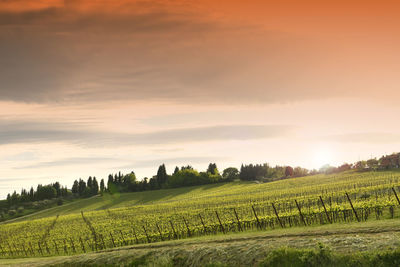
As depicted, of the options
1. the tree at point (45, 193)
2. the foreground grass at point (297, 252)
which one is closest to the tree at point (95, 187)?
the tree at point (45, 193)

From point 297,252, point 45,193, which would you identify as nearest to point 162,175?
point 45,193

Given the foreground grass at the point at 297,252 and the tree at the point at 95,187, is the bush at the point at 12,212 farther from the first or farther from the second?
the foreground grass at the point at 297,252

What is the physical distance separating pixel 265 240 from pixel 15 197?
205860 mm

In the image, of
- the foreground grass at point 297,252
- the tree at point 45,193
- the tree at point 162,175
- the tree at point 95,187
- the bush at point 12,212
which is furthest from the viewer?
the tree at point 45,193

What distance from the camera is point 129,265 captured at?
22750 mm

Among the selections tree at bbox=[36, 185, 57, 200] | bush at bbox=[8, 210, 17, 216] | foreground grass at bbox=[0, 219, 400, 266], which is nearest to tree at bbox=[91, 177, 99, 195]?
tree at bbox=[36, 185, 57, 200]

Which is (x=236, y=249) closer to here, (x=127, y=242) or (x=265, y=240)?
(x=265, y=240)

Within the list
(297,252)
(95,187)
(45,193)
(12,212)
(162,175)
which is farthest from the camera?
(45,193)

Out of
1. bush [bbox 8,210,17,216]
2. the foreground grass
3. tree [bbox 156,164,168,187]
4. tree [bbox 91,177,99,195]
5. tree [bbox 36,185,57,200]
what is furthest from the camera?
tree [bbox 36,185,57,200]

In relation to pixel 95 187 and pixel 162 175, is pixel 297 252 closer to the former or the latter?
pixel 162 175

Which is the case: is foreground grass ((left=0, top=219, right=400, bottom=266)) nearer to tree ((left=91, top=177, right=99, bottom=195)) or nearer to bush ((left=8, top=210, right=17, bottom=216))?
bush ((left=8, top=210, right=17, bottom=216))

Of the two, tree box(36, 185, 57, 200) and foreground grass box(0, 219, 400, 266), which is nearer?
foreground grass box(0, 219, 400, 266)

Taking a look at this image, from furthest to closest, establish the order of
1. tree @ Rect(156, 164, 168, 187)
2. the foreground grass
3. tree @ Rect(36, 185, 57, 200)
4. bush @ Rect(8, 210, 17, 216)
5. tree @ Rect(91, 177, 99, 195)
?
tree @ Rect(36, 185, 57, 200), tree @ Rect(91, 177, 99, 195), tree @ Rect(156, 164, 168, 187), bush @ Rect(8, 210, 17, 216), the foreground grass

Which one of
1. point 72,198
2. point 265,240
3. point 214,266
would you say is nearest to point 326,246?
point 265,240
